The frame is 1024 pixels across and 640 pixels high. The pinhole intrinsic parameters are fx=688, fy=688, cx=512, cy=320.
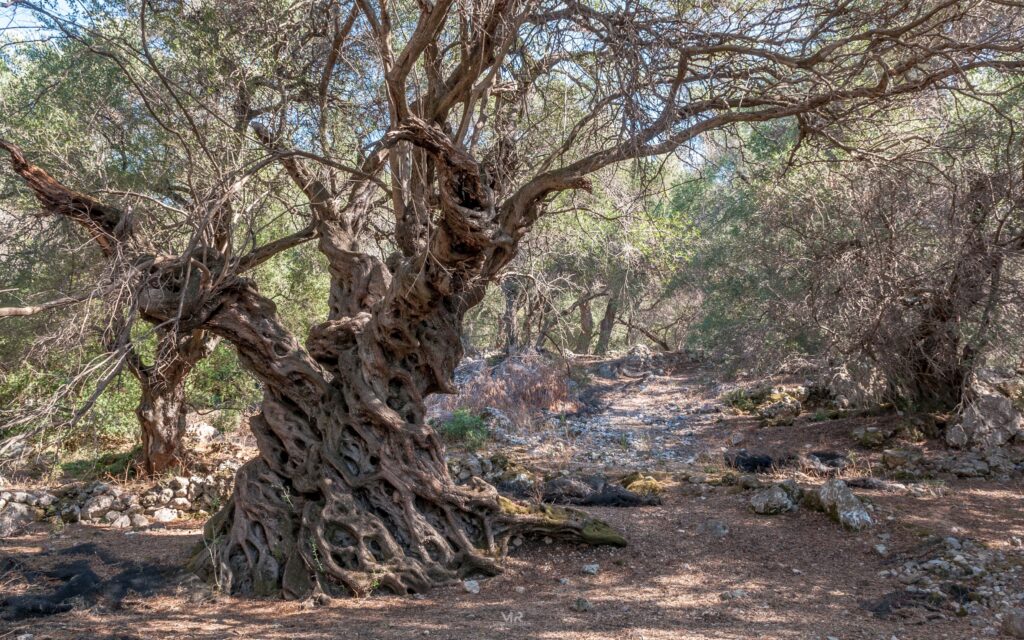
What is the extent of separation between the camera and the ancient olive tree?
518 centimetres

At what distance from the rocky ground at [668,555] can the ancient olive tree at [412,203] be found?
20.9 inches

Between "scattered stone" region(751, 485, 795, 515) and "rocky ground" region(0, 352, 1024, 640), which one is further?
"scattered stone" region(751, 485, 795, 515)

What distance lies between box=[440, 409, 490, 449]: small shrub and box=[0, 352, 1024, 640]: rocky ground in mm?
608

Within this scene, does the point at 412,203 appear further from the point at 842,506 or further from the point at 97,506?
the point at 97,506

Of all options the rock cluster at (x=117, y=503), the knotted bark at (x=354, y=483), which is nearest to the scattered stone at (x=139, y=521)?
the rock cluster at (x=117, y=503)

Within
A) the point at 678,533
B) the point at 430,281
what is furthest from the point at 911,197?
the point at 430,281

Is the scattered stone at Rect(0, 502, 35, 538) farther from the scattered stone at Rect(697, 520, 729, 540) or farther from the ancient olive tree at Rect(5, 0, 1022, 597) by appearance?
the scattered stone at Rect(697, 520, 729, 540)

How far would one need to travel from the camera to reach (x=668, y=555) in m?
6.38

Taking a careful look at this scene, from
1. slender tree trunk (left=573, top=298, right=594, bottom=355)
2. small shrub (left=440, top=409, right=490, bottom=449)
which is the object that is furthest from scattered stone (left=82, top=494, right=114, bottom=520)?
slender tree trunk (left=573, top=298, right=594, bottom=355)

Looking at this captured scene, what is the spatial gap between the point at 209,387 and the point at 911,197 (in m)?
10.1

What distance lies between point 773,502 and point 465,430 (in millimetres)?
6193

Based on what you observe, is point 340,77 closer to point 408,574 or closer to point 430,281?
point 430,281

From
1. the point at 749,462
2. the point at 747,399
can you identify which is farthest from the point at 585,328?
the point at 749,462

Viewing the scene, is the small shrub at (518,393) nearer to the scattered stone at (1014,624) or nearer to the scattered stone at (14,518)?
the scattered stone at (14,518)
